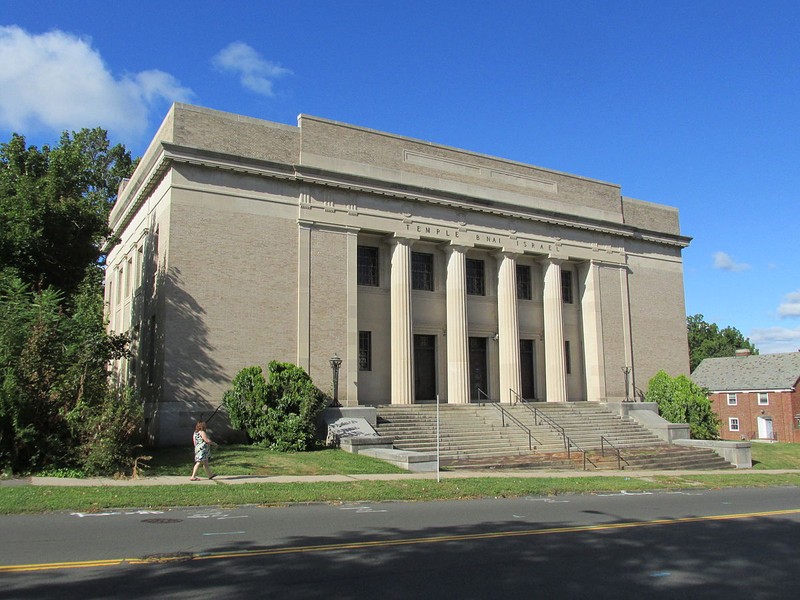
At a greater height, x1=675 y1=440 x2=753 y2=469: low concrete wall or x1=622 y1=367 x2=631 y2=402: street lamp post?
x1=622 y1=367 x2=631 y2=402: street lamp post

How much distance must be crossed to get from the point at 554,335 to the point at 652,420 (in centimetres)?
587

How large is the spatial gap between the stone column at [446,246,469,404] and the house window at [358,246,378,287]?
3.33 m

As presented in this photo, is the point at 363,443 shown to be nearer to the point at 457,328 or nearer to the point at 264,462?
the point at 264,462

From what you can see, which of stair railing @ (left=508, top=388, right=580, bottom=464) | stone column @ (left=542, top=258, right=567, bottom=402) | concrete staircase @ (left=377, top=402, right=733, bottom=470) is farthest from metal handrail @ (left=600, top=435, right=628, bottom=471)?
stone column @ (left=542, top=258, right=567, bottom=402)

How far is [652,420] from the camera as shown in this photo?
30875 millimetres

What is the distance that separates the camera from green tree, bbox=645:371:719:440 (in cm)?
3209

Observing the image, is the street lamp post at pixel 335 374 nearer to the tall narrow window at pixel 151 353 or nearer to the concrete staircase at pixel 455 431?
the concrete staircase at pixel 455 431

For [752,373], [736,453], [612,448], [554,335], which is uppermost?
[554,335]

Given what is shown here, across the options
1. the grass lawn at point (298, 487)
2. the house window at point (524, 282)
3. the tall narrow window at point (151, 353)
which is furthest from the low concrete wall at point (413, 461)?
Answer: the house window at point (524, 282)

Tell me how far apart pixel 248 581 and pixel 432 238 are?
24.0 metres

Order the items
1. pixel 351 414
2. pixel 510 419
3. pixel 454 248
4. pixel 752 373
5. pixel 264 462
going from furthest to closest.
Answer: pixel 752 373 → pixel 454 248 → pixel 510 419 → pixel 351 414 → pixel 264 462

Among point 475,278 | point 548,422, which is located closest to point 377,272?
point 475,278

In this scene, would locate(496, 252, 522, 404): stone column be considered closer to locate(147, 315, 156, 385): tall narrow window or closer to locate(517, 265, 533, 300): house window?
locate(517, 265, 533, 300): house window

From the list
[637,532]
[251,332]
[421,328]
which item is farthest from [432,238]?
[637,532]
